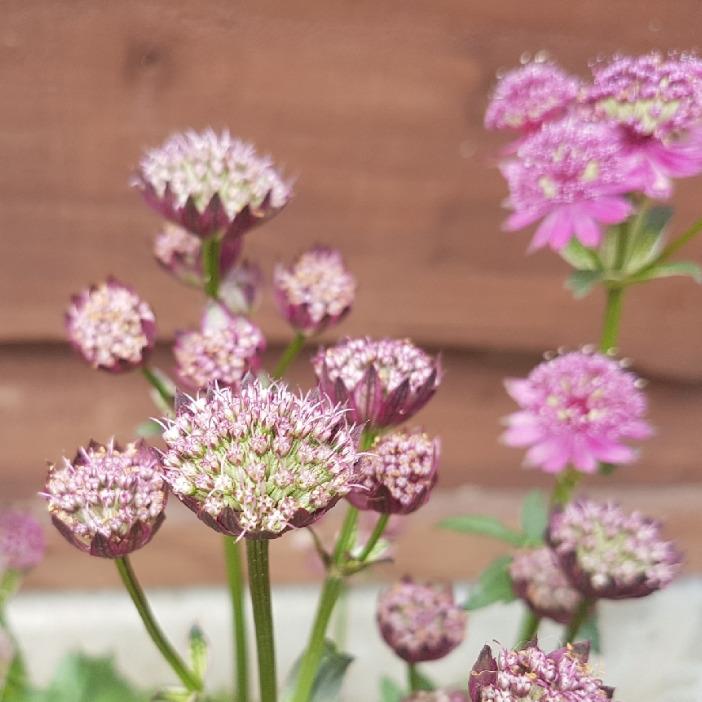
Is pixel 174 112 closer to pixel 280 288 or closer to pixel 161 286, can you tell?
pixel 161 286

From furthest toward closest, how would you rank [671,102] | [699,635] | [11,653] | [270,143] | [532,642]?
[699,635] → [270,143] → [11,653] → [671,102] → [532,642]

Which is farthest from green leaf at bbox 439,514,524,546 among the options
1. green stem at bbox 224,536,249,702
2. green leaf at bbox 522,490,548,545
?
green stem at bbox 224,536,249,702

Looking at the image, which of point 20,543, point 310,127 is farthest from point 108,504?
point 310,127

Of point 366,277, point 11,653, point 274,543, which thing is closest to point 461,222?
point 366,277

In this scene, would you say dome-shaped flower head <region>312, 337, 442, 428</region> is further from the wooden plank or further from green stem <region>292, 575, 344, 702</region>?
the wooden plank

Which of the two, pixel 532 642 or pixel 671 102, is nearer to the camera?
pixel 532 642

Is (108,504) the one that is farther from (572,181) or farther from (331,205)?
(331,205)
